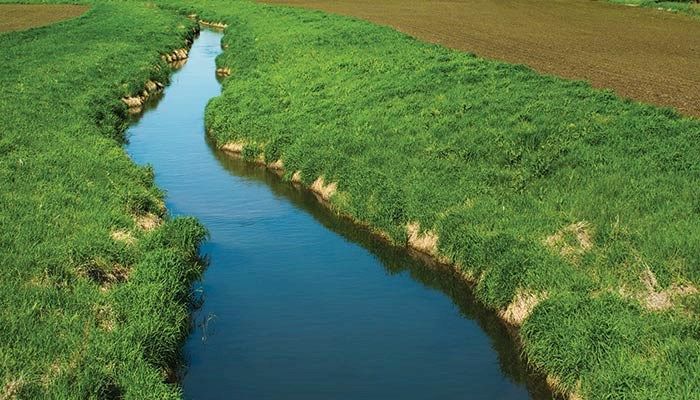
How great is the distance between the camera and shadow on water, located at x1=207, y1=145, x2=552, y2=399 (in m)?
13.1

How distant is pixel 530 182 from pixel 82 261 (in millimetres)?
9579

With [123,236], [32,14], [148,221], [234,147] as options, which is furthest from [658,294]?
[32,14]

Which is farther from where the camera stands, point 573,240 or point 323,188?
point 323,188

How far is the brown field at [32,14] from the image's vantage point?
182ft

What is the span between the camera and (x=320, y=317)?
48.2 feet

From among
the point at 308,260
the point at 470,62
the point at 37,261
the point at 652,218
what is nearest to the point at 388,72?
the point at 470,62

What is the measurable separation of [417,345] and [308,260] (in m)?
4.54

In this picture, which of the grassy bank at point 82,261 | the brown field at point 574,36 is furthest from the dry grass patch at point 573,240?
the brown field at point 574,36

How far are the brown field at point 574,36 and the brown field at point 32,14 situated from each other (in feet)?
55.0

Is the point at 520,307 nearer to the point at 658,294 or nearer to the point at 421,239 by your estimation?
the point at 658,294

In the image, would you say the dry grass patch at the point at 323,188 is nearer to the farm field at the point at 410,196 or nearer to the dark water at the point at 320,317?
the farm field at the point at 410,196

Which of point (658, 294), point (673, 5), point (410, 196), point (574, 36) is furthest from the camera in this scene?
point (673, 5)

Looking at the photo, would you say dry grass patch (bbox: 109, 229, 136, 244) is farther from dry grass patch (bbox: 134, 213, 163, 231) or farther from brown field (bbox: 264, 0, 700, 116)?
brown field (bbox: 264, 0, 700, 116)

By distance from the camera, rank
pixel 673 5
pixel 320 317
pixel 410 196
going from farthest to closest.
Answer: pixel 673 5
pixel 410 196
pixel 320 317
